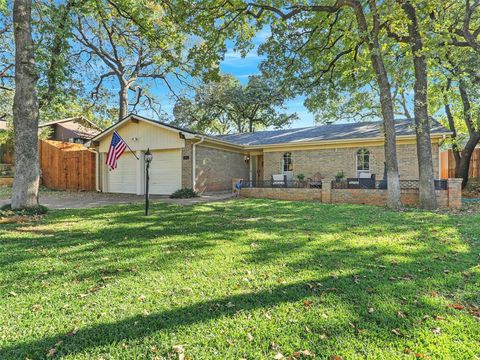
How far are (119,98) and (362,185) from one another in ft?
64.0

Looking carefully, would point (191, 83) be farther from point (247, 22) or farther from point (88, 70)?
point (247, 22)

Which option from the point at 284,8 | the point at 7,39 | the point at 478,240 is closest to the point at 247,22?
the point at 284,8

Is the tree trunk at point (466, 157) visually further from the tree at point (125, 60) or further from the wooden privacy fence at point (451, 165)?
the tree at point (125, 60)

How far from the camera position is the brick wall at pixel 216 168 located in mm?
14695

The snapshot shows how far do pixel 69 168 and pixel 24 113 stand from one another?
1089cm

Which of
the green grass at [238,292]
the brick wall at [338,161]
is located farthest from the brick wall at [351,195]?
the green grass at [238,292]

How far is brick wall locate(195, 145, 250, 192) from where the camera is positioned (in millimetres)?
14695

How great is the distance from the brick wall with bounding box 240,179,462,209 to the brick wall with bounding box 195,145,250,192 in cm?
217

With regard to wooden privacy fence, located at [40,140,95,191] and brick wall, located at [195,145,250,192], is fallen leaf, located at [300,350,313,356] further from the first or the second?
wooden privacy fence, located at [40,140,95,191]

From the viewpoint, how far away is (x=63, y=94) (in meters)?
9.72

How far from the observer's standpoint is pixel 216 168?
52.4 ft

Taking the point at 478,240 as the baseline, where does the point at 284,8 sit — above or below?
above

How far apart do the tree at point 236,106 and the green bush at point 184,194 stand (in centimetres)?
1504

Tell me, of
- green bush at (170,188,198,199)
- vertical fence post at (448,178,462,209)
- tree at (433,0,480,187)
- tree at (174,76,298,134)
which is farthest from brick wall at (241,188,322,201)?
tree at (174,76,298,134)
